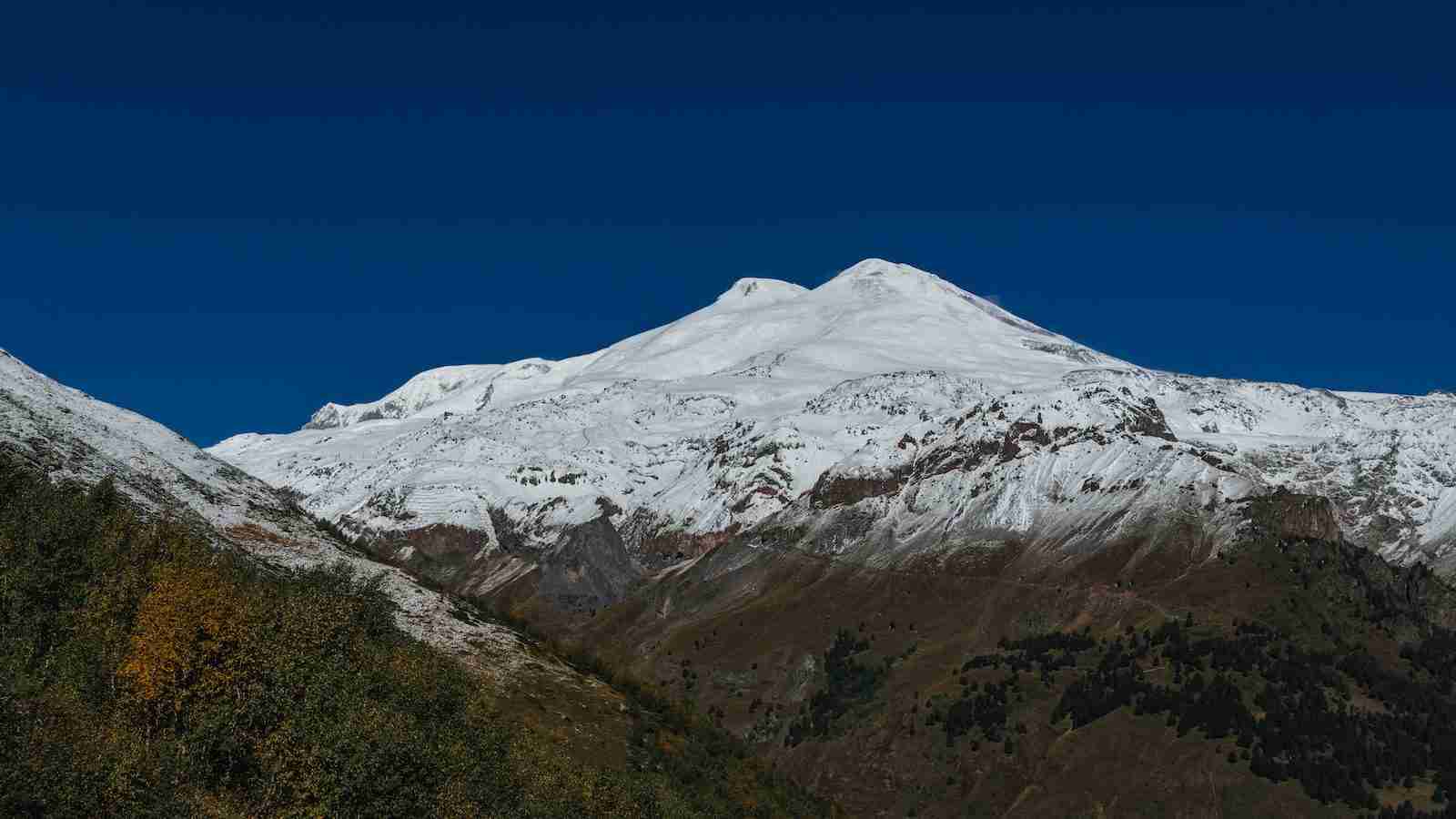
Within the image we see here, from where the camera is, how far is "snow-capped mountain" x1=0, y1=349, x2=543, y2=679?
122 m

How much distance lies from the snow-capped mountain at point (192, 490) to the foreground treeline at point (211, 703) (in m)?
13.6

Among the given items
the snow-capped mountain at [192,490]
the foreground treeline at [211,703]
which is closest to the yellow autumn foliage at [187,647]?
the foreground treeline at [211,703]

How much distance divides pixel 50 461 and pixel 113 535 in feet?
85.8

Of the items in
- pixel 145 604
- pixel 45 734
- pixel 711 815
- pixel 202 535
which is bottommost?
pixel 711 815

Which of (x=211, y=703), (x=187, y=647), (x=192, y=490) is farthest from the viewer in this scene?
(x=192, y=490)

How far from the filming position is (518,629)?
A: 6078 inches

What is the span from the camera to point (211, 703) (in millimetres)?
78562

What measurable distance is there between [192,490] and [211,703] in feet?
201

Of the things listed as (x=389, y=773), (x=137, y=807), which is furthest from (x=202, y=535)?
(x=137, y=807)

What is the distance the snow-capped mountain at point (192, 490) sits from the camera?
12244cm

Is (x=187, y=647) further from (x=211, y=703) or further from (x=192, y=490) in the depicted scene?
(x=192, y=490)

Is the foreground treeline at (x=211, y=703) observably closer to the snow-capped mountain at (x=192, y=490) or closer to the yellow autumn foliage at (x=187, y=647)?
the yellow autumn foliage at (x=187, y=647)

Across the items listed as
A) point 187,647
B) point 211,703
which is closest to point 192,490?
point 187,647

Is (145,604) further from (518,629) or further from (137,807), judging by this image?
(518,629)
